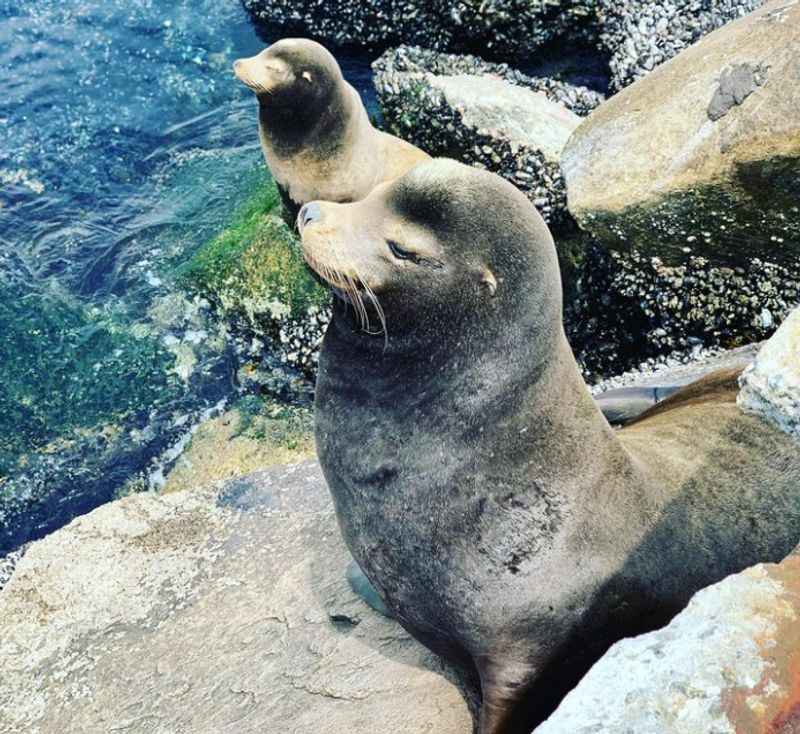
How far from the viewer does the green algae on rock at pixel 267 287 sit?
7.06 m

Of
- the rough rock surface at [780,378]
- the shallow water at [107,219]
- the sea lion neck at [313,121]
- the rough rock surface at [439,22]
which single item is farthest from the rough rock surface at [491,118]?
the rough rock surface at [780,378]

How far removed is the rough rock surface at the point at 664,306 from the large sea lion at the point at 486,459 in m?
2.32

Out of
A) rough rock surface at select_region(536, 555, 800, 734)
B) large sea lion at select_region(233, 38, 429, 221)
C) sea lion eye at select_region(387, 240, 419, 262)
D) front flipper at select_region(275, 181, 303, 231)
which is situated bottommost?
front flipper at select_region(275, 181, 303, 231)

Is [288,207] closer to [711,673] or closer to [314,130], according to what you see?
[314,130]

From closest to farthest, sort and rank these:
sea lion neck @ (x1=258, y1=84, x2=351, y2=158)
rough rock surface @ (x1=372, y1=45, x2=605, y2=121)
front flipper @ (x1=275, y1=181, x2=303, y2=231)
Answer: sea lion neck @ (x1=258, y1=84, x2=351, y2=158) → front flipper @ (x1=275, y1=181, x2=303, y2=231) → rough rock surface @ (x1=372, y1=45, x2=605, y2=121)

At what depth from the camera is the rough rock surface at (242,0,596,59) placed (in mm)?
8227

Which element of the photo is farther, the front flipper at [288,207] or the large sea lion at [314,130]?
the front flipper at [288,207]

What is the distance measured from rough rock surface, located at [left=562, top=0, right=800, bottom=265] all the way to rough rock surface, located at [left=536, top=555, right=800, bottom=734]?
3.22 m

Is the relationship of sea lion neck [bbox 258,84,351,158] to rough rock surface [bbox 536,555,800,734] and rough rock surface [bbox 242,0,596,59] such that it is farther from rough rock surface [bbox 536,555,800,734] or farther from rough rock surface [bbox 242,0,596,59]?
rough rock surface [bbox 536,555,800,734]

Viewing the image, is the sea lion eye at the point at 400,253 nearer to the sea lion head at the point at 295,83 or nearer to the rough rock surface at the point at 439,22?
the sea lion head at the point at 295,83

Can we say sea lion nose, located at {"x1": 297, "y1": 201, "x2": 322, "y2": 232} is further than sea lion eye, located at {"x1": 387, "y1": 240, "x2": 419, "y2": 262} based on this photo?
Yes

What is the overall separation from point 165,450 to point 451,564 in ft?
11.5

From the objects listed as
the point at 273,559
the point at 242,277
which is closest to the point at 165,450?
the point at 242,277

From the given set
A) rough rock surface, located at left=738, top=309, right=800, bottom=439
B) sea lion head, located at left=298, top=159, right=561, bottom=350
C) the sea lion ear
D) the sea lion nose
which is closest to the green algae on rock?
the sea lion nose
